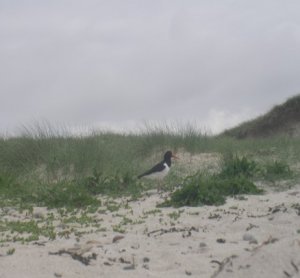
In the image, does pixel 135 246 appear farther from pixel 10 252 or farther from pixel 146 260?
pixel 10 252

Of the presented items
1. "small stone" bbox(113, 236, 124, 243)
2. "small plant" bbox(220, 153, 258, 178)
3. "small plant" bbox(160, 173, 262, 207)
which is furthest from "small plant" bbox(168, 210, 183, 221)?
"small plant" bbox(220, 153, 258, 178)

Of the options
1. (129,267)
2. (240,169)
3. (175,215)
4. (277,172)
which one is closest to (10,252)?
(129,267)

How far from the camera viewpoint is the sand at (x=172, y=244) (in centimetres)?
511

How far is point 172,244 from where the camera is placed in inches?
273

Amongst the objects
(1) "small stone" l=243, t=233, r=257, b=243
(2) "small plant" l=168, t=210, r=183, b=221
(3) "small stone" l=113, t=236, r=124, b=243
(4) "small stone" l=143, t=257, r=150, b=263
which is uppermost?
(2) "small plant" l=168, t=210, r=183, b=221

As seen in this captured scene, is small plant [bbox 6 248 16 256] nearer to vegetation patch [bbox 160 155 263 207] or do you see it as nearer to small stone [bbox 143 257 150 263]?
small stone [bbox 143 257 150 263]

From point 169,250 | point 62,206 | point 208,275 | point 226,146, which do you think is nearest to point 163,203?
point 62,206

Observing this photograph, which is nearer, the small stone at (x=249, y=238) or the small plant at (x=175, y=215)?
the small stone at (x=249, y=238)

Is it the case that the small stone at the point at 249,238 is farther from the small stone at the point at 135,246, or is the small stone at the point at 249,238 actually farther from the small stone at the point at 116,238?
the small stone at the point at 116,238

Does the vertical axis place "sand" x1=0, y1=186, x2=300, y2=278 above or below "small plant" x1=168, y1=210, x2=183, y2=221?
below

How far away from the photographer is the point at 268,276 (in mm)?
4750

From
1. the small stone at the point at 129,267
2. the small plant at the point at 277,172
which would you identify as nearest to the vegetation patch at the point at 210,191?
the small plant at the point at 277,172

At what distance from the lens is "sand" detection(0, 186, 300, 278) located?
16.8 feet

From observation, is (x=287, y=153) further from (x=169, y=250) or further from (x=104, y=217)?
(x=169, y=250)
